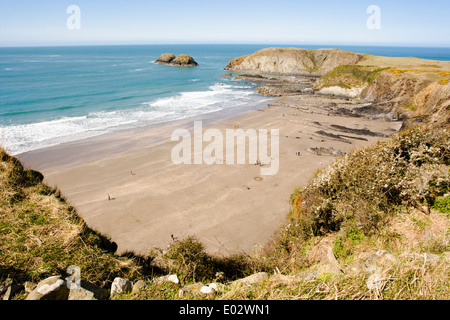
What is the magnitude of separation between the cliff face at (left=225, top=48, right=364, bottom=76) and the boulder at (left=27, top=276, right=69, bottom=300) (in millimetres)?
91885

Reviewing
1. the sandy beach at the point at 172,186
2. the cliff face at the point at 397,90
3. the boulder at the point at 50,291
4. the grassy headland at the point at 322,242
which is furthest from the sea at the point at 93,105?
the boulder at the point at 50,291

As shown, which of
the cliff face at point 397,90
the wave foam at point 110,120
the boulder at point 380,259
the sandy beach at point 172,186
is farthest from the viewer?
the cliff face at point 397,90

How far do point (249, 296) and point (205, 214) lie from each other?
11.5m

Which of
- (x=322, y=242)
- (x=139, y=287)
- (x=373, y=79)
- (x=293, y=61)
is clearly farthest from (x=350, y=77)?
(x=139, y=287)

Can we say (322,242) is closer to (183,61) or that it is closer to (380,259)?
(380,259)

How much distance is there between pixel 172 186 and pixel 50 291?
14.6m

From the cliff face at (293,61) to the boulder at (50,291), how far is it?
3618 inches

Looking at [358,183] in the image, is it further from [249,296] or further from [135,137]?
[135,137]

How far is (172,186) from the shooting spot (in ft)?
61.0

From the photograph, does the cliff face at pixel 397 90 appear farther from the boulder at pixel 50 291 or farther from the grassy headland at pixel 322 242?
the boulder at pixel 50 291

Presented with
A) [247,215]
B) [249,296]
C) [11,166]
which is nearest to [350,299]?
[249,296]

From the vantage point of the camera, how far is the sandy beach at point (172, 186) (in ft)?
46.0

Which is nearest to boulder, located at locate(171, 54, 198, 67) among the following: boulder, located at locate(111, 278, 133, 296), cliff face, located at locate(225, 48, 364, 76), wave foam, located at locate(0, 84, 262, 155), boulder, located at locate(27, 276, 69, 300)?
cliff face, located at locate(225, 48, 364, 76)

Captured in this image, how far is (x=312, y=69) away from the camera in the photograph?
289 ft
